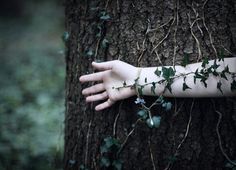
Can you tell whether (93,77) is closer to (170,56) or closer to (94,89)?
(94,89)

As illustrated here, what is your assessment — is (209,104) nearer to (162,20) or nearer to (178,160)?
(178,160)

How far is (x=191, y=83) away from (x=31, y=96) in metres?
4.04

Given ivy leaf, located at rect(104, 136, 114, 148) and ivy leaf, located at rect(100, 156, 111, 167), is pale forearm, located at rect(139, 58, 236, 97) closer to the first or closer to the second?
ivy leaf, located at rect(104, 136, 114, 148)

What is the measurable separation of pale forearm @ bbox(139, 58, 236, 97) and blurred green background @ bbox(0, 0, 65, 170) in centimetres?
118

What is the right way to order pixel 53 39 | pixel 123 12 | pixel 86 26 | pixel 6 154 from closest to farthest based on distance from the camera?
pixel 123 12 < pixel 86 26 < pixel 6 154 < pixel 53 39

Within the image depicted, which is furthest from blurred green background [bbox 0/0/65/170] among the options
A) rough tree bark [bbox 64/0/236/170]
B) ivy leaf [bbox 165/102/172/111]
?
ivy leaf [bbox 165/102/172/111]

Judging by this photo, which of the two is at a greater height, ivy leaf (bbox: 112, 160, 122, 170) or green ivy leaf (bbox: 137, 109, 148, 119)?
green ivy leaf (bbox: 137, 109, 148, 119)

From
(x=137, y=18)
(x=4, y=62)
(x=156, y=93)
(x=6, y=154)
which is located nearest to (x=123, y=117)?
(x=156, y=93)

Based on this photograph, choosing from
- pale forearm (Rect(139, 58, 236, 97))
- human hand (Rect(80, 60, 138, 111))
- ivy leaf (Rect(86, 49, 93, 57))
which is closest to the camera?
pale forearm (Rect(139, 58, 236, 97))

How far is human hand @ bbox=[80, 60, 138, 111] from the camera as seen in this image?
6.24 ft

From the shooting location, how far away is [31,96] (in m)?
5.42

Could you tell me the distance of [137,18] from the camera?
195 cm

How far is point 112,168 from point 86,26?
907mm

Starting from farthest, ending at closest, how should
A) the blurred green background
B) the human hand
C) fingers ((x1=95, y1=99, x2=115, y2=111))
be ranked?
the blurred green background → fingers ((x1=95, y1=99, x2=115, y2=111)) → the human hand
